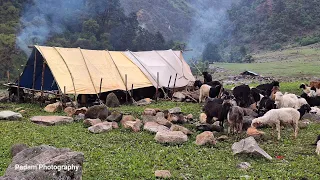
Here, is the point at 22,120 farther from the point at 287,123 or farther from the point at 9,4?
the point at 9,4

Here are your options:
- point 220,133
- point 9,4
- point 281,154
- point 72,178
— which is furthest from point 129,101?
point 9,4

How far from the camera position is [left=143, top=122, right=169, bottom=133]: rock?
11.8 meters

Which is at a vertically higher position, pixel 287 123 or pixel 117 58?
pixel 117 58

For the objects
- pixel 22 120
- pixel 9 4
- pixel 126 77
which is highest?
pixel 9 4

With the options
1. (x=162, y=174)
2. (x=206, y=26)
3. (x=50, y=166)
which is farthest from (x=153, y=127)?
(x=206, y=26)

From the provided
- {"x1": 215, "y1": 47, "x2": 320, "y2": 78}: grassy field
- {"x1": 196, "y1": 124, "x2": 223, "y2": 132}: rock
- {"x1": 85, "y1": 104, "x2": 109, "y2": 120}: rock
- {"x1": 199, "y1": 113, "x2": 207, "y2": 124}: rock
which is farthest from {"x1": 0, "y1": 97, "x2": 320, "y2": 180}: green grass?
{"x1": 215, "y1": 47, "x2": 320, "y2": 78}: grassy field

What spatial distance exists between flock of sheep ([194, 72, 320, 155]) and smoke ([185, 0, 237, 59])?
44.8m

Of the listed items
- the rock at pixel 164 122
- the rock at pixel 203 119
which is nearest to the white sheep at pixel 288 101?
the rock at pixel 203 119

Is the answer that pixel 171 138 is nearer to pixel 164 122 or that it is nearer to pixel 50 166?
pixel 164 122

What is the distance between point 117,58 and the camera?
21.6m

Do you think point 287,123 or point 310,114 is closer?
point 287,123

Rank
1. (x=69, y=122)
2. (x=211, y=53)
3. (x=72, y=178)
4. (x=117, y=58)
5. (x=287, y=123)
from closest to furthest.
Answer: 1. (x=72, y=178)
2. (x=287, y=123)
3. (x=69, y=122)
4. (x=117, y=58)
5. (x=211, y=53)

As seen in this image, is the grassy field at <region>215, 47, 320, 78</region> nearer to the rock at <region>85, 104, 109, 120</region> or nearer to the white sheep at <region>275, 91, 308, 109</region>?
the white sheep at <region>275, 91, 308, 109</region>

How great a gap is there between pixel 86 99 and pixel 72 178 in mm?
13527
